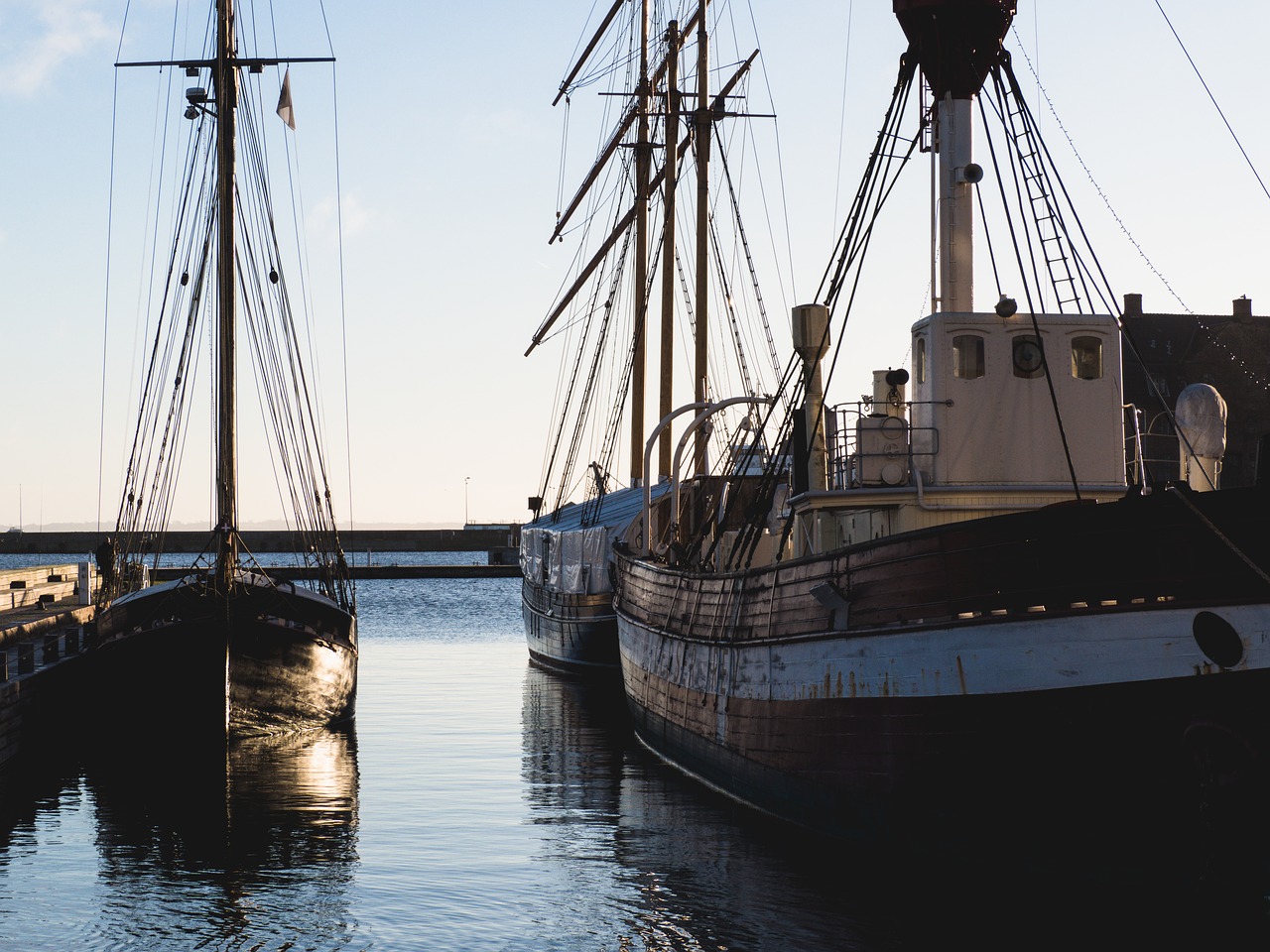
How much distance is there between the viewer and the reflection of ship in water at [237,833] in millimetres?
14258

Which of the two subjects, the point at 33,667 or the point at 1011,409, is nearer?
the point at 1011,409

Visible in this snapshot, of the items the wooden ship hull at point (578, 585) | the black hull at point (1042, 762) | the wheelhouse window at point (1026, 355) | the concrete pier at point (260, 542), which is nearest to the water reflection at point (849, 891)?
Answer: the black hull at point (1042, 762)

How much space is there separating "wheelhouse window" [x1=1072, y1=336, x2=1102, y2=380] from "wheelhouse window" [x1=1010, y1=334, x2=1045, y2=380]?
52 centimetres

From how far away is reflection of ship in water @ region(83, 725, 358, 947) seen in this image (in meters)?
14.3

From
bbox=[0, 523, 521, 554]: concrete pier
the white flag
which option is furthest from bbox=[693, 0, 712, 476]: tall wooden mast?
bbox=[0, 523, 521, 554]: concrete pier

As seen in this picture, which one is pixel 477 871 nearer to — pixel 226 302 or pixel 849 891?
pixel 849 891

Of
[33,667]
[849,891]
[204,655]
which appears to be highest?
[204,655]

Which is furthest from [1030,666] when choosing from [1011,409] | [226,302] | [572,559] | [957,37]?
[572,559]

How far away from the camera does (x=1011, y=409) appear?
17.0 metres

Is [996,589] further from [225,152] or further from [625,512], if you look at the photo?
[625,512]

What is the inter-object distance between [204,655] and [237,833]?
5.67 metres

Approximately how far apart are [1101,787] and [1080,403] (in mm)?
6165

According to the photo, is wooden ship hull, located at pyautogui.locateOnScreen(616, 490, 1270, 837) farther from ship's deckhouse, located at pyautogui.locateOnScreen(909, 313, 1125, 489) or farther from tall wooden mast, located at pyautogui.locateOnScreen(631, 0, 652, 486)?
tall wooden mast, located at pyautogui.locateOnScreen(631, 0, 652, 486)

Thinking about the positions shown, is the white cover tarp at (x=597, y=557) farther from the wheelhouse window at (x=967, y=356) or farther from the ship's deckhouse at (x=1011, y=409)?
the wheelhouse window at (x=967, y=356)
